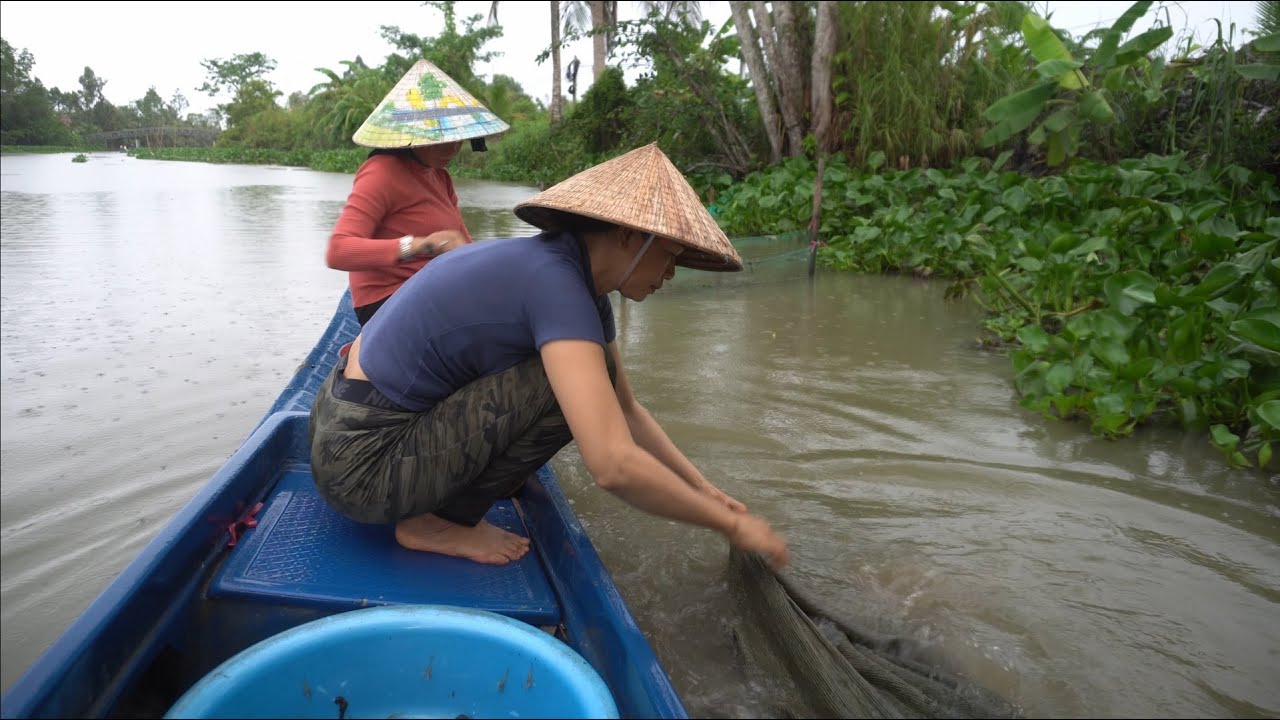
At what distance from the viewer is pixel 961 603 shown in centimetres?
195

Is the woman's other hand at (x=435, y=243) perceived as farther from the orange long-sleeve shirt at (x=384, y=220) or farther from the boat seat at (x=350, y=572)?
the boat seat at (x=350, y=572)

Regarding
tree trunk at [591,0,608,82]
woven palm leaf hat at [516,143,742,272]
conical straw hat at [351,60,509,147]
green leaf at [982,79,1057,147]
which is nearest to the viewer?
woven palm leaf hat at [516,143,742,272]

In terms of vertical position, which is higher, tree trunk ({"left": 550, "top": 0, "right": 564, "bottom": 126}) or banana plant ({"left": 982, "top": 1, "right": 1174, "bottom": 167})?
tree trunk ({"left": 550, "top": 0, "right": 564, "bottom": 126})

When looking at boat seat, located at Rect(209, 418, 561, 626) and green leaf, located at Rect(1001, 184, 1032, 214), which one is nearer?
boat seat, located at Rect(209, 418, 561, 626)

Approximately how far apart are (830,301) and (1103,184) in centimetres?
172

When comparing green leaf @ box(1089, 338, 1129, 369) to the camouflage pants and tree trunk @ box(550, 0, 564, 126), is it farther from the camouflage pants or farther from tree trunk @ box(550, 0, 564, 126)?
tree trunk @ box(550, 0, 564, 126)

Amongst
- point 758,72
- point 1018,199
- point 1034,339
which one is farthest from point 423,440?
point 758,72

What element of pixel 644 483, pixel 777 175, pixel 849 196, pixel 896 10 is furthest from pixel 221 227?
pixel 644 483

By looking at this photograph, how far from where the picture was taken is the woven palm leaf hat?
1465mm

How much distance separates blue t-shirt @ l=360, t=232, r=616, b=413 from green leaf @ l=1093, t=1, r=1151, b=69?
10.9ft

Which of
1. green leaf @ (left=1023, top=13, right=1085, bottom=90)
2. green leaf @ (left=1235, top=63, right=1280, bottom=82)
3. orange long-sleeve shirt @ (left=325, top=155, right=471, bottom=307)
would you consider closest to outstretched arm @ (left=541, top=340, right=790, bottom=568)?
orange long-sleeve shirt @ (left=325, top=155, right=471, bottom=307)

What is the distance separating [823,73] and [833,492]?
6934mm

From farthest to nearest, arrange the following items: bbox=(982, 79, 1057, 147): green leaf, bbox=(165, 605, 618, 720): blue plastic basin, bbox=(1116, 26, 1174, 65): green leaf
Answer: bbox=(982, 79, 1057, 147): green leaf → bbox=(1116, 26, 1174, 65): green leaf → bbox=(165, 605, 618, 720): blue plastic basin

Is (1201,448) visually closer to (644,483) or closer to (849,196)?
(644,483)
